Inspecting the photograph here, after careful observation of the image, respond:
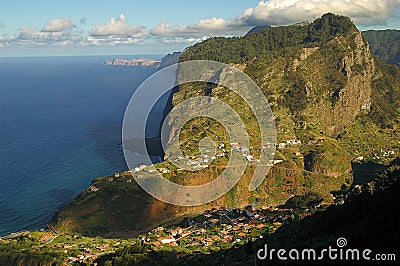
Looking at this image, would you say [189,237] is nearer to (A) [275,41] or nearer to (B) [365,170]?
(B) [365,170]

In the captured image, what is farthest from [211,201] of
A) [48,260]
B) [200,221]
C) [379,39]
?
[379,39]

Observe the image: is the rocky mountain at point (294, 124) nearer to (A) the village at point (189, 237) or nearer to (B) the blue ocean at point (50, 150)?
(A) the village at point (189, 237)

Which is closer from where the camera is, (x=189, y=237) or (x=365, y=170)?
(x=189, y=237)

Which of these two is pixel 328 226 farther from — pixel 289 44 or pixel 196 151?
pixel 289 44

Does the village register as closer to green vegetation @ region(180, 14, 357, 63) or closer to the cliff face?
the cliff face

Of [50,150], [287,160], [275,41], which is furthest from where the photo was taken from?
[275,41]

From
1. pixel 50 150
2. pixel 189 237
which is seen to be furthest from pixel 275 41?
pixel 189 237
